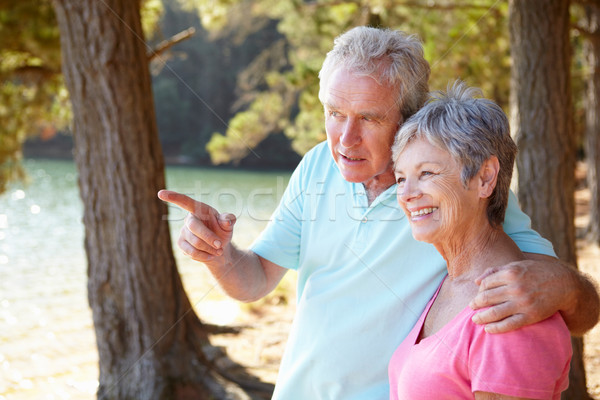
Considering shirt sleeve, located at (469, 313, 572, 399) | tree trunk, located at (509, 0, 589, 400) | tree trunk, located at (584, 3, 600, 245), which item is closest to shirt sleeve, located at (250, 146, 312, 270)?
shirt sleeve, located at (469, 313, 572, 399)

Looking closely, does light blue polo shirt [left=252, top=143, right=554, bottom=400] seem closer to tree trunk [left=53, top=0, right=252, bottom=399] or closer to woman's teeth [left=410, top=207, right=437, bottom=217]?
woman's teeth [left=410, top=207, right=437, bottom=217]

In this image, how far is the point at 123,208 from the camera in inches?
126

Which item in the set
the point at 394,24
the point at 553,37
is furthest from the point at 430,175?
the point at 394,24

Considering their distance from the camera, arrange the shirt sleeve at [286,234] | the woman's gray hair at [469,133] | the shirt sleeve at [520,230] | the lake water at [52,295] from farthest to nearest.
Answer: the lake water at [52,295] → the shirt sleeve at [286,234] → the shirt sleeve at [520,230] → the woman's gray hair at [469,133]

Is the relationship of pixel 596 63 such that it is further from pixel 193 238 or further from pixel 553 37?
pixel 193 238

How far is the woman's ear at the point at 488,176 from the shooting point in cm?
135

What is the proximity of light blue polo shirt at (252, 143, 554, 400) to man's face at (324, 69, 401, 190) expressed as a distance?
80mm

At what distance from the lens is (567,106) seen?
3.13m

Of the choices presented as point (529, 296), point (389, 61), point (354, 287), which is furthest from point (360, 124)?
point (529, 296)

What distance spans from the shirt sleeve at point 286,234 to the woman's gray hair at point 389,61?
37cm

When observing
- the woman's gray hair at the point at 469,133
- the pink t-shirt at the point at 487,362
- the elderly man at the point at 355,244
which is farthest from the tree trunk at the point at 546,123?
the pink t-shirt at the point at 487,362

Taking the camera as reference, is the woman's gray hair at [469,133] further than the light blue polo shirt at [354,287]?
No

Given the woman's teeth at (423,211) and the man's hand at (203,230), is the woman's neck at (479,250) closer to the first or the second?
the woman's teeth at (423,211)

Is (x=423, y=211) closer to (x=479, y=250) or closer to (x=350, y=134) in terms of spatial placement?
(x=479, y=250)
